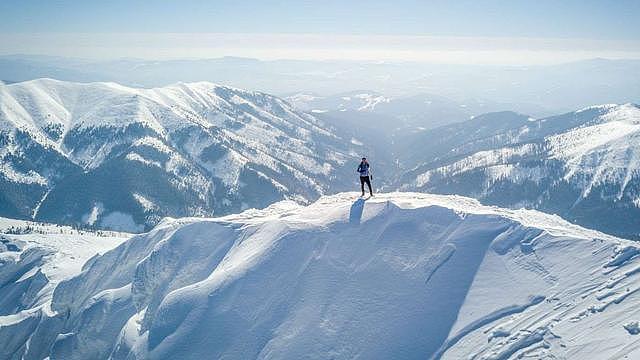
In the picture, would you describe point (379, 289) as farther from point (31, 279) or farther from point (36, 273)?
point (31, 279)

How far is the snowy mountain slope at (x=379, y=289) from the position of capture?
33688 millimetres

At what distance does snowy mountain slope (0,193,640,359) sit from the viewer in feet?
111

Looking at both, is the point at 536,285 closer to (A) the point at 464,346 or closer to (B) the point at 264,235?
(A) the point at 464,346

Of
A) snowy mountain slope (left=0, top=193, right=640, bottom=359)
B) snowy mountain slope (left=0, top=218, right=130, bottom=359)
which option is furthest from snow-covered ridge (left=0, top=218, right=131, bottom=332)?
snowy mountain slope (left=0, top=193, right=640, bottom=359)

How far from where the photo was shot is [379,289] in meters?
40.8

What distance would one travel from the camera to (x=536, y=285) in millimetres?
36531

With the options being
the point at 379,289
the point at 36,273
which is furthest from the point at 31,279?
the point at 379,289

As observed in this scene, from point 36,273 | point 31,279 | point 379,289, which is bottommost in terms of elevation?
point 31,279

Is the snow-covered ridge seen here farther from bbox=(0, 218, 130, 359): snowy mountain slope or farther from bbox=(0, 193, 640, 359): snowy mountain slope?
bbox=(0, 193, 640, 359): snowy mountain slope

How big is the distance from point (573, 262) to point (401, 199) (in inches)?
736

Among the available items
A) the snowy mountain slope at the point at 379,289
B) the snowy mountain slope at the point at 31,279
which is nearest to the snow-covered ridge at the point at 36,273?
the snowy mountain slope at the point at 31,279

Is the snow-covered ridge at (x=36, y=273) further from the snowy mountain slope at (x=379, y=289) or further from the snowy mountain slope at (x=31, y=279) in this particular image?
the snowy mountain slope at (x=379, y=289)

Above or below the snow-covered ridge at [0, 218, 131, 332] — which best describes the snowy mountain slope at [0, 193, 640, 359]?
above

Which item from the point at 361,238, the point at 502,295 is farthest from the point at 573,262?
the point at 361,238
